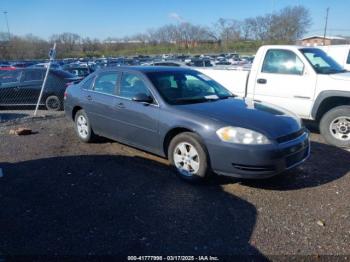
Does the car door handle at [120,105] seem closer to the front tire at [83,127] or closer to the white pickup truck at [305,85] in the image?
the front tire at [83,127]

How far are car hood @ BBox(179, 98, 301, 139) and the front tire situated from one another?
248 centimetres

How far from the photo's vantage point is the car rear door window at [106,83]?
6.00 meters

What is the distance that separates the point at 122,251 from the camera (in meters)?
3.22

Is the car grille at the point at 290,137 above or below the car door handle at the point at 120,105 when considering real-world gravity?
below

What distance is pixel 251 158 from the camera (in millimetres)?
4184

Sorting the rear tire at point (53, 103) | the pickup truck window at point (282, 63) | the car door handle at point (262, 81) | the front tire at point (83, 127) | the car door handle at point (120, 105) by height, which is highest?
the pickup truck window at point (282, 63)

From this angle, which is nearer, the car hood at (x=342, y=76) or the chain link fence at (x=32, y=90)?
the car hood at (x=342, y=76)

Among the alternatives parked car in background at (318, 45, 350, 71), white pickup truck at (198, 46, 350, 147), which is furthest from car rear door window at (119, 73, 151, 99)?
parked car in background at (318, 45, 350, 71)

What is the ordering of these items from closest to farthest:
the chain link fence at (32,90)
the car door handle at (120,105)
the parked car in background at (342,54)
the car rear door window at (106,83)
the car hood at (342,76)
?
the car door handle at (120,105), the car rear door window at (106,83), the car hood at (342,76), the parked car in background at (342,54), the chain link fence at (32,90)

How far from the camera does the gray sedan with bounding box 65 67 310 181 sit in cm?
426

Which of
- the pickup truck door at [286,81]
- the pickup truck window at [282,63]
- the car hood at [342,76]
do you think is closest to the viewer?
the car hood at [342,76]

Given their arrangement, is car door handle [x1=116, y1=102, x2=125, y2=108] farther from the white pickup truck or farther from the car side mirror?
the white pickup truck

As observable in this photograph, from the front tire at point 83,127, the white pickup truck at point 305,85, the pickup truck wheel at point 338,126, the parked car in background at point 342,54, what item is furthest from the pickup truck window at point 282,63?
the parked car in background at point 342,54

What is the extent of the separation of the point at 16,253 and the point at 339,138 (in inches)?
226
